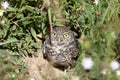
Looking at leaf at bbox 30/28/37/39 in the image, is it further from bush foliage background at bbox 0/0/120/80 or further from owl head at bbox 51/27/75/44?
owl head at bbox 51/27/75/44

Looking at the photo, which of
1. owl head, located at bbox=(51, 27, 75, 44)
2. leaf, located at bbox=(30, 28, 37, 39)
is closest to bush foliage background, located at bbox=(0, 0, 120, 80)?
leaf, located at bbox=(30, 28, 37, 39)

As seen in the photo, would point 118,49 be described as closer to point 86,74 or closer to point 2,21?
point 86,74

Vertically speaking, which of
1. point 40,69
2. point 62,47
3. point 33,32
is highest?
point 33,32

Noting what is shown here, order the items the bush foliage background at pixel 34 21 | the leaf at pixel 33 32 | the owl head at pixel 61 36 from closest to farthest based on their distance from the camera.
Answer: the bush foliage background at pixel 34 21, the owl head at pixel 61 36, the leaf at pixel 33 32

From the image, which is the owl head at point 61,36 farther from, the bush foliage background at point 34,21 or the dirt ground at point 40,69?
the dirt ground at point 40,69

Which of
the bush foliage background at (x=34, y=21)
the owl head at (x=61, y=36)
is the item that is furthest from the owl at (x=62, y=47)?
the bush foliage background at (x=34, y=21)

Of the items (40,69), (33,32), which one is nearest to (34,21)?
(33,32)

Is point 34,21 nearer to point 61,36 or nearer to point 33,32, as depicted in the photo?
point 33,32

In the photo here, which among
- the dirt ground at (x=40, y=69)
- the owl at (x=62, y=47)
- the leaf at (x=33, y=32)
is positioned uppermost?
the leaf at (x=33, y=32)
